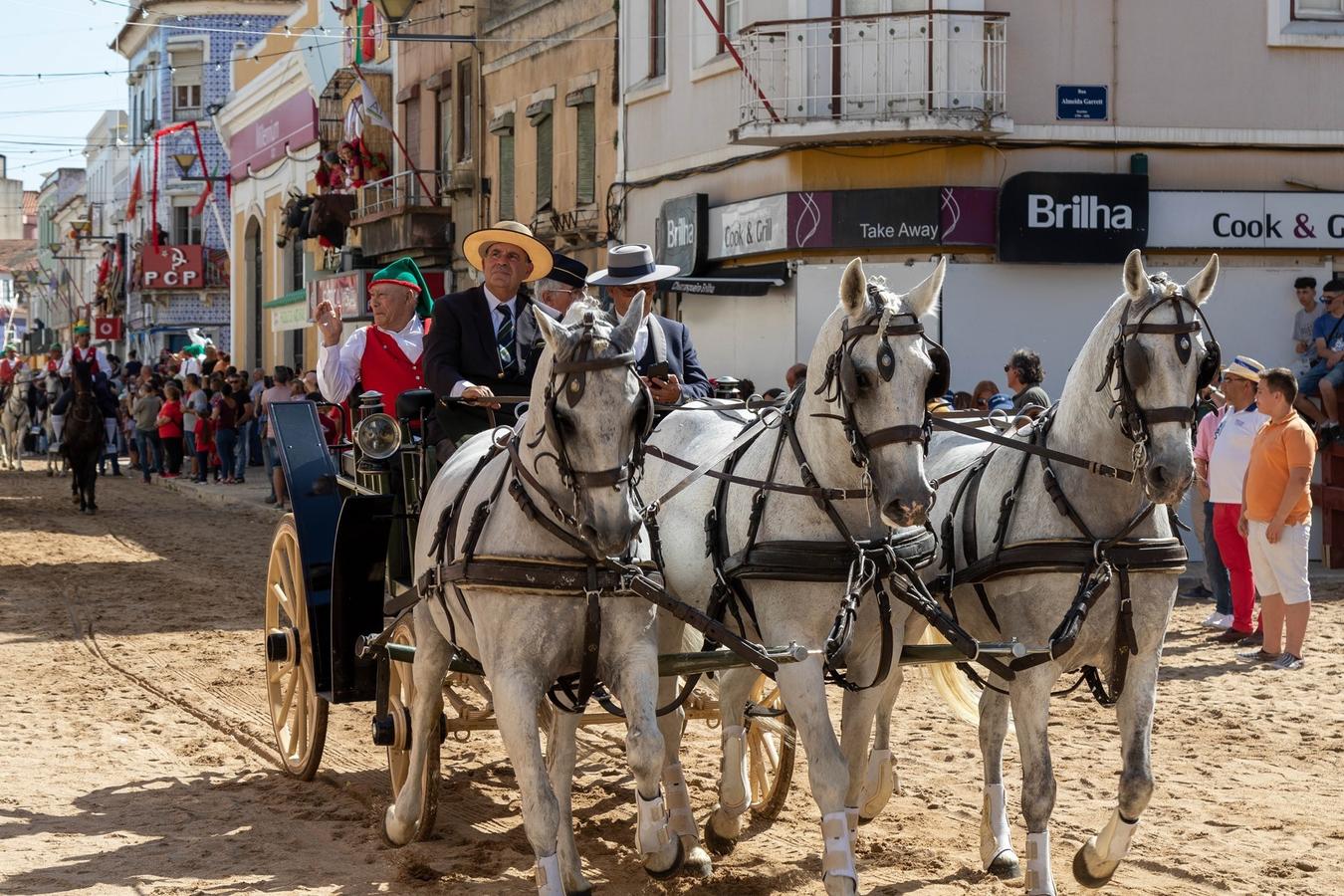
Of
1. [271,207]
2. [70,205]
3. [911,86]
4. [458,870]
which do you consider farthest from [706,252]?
[70,205]

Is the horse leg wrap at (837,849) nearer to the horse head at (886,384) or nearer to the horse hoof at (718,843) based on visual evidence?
the horse head at (886,384)

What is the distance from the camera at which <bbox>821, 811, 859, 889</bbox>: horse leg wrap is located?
549 centimetres

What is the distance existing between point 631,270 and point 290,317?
30.4 meters

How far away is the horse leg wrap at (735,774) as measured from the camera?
6.69 metres

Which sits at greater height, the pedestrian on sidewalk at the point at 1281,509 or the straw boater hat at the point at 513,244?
the straw boater hat at the point at 513,244

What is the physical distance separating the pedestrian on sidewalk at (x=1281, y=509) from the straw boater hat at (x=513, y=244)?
19.1 feet

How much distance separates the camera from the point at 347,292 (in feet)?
102

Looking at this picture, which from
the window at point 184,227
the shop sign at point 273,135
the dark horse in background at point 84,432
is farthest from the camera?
the window at point 184,227

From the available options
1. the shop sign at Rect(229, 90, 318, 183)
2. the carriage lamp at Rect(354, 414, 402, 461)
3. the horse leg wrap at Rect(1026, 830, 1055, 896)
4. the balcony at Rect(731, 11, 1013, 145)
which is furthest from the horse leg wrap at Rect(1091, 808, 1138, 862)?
the shop sign at Rect(229, 90, 318, 183)

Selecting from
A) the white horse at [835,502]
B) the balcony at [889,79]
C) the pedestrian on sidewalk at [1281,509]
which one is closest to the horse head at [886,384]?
the white horse at [835,502]

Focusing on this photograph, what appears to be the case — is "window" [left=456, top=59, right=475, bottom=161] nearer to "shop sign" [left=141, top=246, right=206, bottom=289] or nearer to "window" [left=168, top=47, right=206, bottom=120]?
"shop sign" [left=141, top=246, right=206, bottom=289]

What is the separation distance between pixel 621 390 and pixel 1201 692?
6.51 meters

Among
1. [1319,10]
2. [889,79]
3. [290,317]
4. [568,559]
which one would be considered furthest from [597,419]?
[290,317]

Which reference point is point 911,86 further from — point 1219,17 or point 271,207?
point 271,207
